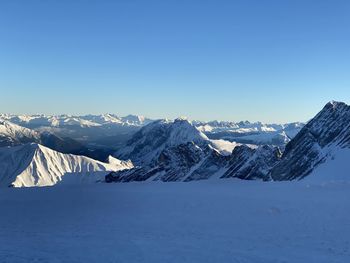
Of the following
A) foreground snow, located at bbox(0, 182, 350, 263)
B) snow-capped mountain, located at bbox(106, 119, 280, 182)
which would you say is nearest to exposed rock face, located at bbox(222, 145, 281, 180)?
snow-capped mountain, located at bbox(106, 119, 280, 182)

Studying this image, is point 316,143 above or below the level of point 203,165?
above

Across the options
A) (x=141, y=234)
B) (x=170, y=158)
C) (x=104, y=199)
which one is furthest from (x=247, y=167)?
(x=141, y=234)

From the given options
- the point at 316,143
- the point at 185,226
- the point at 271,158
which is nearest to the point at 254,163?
the point at 271,158

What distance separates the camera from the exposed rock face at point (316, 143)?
290 ft

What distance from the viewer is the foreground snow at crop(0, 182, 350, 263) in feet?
84.6

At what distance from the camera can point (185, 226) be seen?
109 feet

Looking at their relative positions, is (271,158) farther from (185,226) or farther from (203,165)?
(185,226)

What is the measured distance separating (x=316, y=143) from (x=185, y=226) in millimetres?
68276

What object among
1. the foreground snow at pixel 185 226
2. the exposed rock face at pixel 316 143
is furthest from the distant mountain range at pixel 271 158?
the foreground snow at pixel 185 226

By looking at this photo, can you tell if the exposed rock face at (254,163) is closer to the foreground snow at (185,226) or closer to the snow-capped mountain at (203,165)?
the snow-capped mountain at (203,165)

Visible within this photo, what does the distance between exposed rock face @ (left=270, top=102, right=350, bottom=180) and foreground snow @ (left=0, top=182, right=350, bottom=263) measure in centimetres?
4111

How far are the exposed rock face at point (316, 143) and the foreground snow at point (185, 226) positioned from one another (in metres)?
41.1

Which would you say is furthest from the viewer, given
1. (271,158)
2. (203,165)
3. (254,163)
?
(203,165)

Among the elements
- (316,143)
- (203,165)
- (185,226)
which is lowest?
(203,165)
